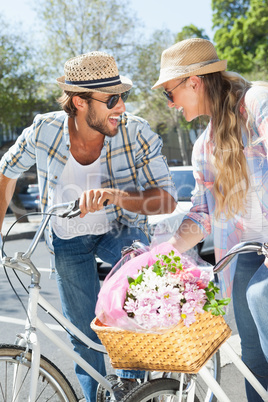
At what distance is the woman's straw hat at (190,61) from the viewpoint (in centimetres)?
246

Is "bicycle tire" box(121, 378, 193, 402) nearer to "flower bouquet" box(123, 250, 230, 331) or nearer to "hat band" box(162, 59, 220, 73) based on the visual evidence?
"flower bouquet" box(123, 250, 230, 331)

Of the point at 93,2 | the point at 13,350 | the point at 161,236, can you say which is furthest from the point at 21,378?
the point at 93,2

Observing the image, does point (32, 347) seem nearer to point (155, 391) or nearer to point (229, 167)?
point (155, 391)

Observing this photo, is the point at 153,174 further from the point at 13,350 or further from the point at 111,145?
the point at 13,350

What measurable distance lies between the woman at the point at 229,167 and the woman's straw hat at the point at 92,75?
0.27 m

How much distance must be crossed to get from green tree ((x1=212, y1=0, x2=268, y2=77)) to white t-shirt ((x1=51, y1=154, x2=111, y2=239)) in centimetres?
3347

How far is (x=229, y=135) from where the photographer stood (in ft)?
7.66

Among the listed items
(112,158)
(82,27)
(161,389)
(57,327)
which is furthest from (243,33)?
(161,389)

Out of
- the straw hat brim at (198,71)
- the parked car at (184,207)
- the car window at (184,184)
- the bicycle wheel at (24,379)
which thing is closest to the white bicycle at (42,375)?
the bicycle wheel at (24,379)

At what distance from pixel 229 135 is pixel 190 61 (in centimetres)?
45

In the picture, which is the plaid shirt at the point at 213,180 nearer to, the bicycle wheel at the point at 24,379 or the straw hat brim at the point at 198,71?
the straw hat brim at the point at 198,71

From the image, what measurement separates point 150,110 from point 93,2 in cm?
1193

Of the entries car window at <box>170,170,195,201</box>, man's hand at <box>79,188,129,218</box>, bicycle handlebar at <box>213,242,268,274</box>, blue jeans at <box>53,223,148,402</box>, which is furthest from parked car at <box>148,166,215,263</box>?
bicycle handlebar at <box>213,242,268,274</box>

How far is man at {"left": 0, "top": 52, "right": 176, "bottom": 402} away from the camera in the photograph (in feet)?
8.93
